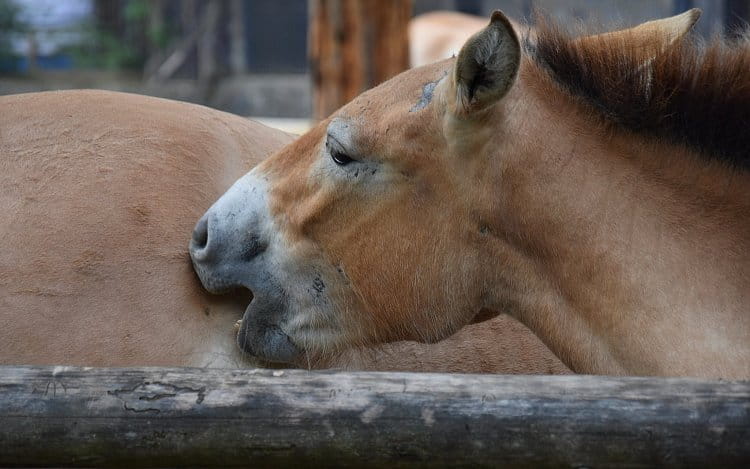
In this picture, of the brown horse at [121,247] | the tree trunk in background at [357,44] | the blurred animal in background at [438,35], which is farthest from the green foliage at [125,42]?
the brown horse at [121,247]

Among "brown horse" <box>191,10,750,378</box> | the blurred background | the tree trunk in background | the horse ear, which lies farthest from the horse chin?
the blurred background

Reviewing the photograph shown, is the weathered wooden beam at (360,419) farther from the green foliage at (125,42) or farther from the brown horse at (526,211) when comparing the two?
the green foliage at (125,42)

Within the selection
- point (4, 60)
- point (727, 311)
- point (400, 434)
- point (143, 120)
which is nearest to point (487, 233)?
point (727, 311)

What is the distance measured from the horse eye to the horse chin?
0.43m

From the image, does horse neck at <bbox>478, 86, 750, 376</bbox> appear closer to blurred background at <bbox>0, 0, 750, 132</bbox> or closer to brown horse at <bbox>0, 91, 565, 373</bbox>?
brown horse at <bbox>0, 91, 565, 373</bbox>

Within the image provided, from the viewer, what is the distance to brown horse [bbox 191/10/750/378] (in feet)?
7.21

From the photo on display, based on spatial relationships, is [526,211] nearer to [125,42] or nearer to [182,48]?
[182,48]

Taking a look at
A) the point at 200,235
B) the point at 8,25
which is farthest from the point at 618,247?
the point at 8,25

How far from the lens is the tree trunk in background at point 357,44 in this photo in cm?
664

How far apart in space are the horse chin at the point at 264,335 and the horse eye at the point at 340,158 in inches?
16.9

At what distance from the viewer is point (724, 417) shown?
1595 millimetres

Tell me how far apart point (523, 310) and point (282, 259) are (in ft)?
2.22

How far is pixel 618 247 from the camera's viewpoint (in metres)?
2.24

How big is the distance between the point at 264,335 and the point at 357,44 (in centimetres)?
451
